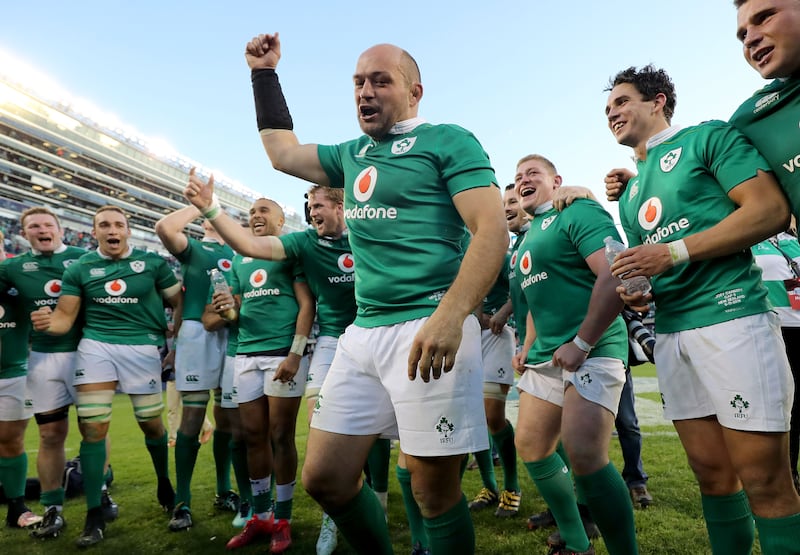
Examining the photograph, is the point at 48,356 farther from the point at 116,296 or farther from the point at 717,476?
the point at 717,476

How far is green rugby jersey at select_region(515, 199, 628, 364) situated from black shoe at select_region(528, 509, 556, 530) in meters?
1.50

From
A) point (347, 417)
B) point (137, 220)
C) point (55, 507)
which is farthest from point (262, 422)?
point (137, 220)

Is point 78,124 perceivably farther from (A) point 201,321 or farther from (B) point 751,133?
(B) point 751,133

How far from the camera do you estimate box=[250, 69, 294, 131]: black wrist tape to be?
2637 millimetres

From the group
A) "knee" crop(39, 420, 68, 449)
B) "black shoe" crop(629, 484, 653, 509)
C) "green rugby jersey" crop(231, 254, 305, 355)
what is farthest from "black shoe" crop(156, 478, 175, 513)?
"black shoe" crop(629, 484, 653, 509)

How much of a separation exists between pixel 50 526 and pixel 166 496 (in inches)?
35.5

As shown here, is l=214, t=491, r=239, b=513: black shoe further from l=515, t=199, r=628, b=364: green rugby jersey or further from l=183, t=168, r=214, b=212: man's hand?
l=515, t=199, r=628, b=364: green rugby jersey

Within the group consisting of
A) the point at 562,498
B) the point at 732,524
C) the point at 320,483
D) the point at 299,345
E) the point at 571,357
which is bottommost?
the point at 562,498

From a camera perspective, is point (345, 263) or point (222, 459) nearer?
point (345, 263)

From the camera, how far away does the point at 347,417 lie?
218 cm

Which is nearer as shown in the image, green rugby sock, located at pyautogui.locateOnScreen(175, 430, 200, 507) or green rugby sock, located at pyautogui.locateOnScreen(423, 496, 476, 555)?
green rugby sock, located at pyautogui.locateOnScreen(423, 496, 476, 555)

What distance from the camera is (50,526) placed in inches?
167

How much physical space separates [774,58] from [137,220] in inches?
3039

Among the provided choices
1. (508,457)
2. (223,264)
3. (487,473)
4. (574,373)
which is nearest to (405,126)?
(574,373)
